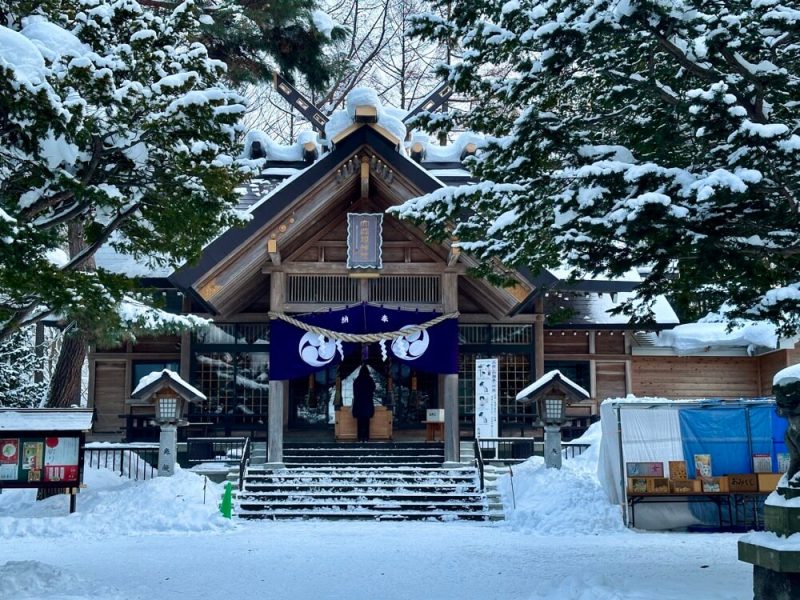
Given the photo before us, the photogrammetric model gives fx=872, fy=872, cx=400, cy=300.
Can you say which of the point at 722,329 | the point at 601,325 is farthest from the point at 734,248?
the point at 722,329

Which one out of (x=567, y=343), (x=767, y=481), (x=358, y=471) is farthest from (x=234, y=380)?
(x=767, y=481)

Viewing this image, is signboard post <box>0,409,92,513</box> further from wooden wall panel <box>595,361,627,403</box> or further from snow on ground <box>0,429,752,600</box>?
wooden wall panel <box>595,361,627,403</box>

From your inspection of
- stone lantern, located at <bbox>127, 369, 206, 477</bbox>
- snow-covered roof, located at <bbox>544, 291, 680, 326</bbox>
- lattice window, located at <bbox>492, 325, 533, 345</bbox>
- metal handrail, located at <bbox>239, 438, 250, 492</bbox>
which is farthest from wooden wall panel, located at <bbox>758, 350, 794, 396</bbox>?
stone lantern, located at <bbox>127, 369, 206, 477</bbox>

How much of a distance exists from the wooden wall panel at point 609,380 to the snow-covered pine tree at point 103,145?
14.0m

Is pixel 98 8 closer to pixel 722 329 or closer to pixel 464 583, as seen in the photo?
pixel 464 583

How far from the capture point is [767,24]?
7.10m

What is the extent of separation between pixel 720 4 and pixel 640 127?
5.03 ft

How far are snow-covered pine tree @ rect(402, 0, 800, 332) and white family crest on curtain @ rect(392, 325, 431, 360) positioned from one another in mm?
8069

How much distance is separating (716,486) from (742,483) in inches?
17.4

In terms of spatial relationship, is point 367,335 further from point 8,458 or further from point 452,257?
point 8,458

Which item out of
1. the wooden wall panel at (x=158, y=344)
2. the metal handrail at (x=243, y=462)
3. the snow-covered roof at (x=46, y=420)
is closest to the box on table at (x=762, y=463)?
the metal handrail at (x=243, y=462)

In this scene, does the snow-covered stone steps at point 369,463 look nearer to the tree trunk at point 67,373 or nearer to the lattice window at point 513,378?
the lattice window at point 513,378

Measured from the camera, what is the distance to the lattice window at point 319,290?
1847 cm

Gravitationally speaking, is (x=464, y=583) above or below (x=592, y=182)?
below
